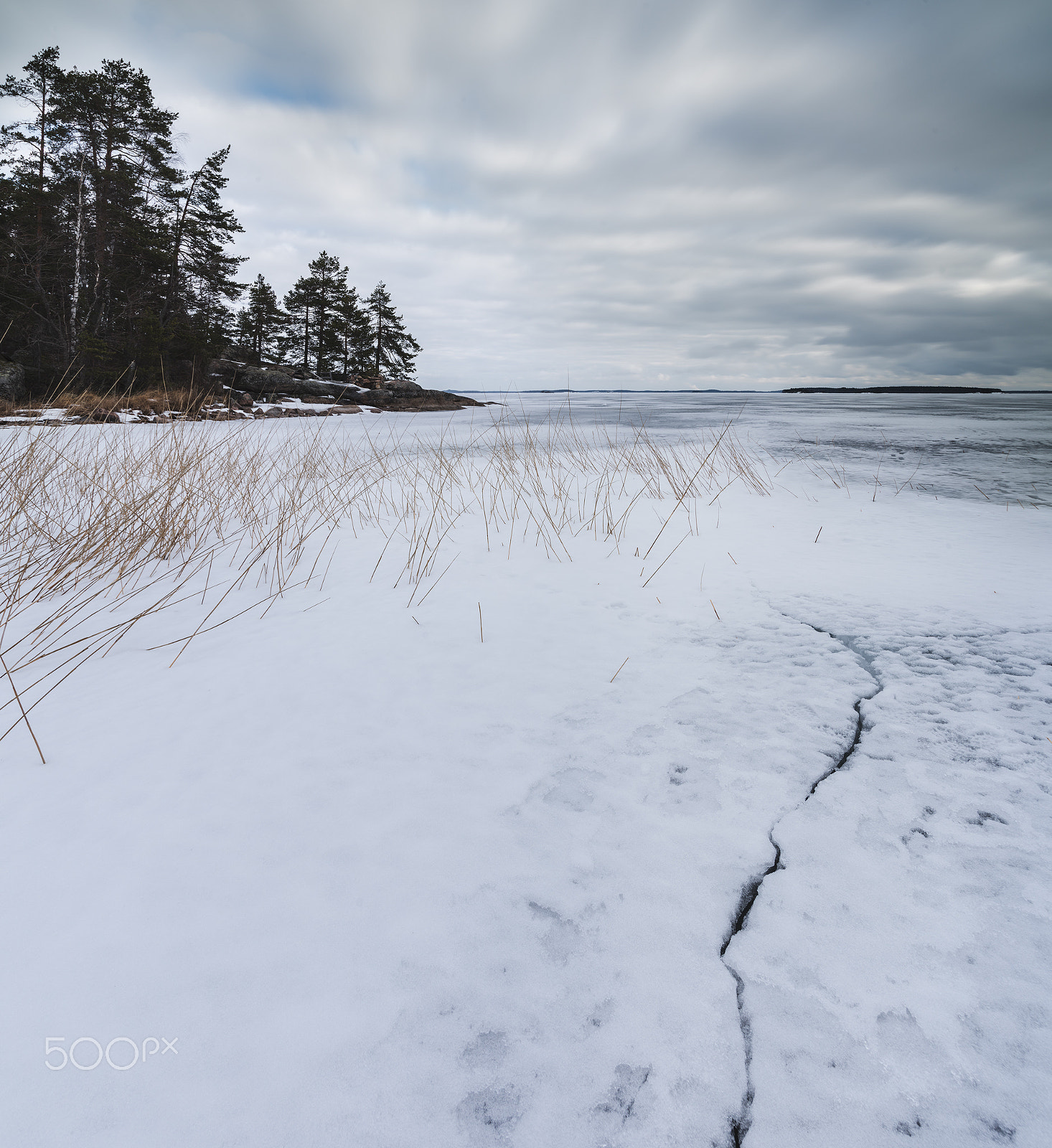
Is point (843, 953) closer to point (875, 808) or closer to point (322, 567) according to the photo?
point (875, 808)

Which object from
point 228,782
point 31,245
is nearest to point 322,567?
point 228,782

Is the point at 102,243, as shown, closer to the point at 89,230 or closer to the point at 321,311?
the point at 89,230

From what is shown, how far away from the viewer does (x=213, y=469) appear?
437cm

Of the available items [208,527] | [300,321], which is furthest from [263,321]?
[208,527]

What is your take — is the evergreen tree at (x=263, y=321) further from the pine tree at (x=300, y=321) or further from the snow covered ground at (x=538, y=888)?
the snow covered ground at (x=538, y=888)

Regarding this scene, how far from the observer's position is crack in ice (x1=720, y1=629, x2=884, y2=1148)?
56cm

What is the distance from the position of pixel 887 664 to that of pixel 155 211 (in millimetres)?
19658

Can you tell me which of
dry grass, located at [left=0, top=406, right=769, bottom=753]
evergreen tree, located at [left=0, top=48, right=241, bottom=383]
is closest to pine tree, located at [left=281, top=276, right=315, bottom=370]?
evergreen tree, located at [left=0, top=48, right=241, bottom=383]

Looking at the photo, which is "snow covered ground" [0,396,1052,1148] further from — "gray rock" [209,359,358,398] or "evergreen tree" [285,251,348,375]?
"evergreen tree" [285,251,348,375]

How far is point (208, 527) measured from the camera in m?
2.97

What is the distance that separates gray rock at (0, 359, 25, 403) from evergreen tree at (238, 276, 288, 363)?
45.4 feet

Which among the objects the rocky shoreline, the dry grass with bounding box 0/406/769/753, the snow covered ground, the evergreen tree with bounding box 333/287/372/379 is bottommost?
the snow covered ground

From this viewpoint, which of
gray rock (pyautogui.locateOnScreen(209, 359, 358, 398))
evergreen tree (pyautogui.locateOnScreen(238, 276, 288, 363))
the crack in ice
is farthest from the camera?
evergreen tree (pyautogui.locateOnScreen(238, 276, 288, 363))

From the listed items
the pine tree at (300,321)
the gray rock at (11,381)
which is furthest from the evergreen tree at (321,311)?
the gray rock at (11,381)
